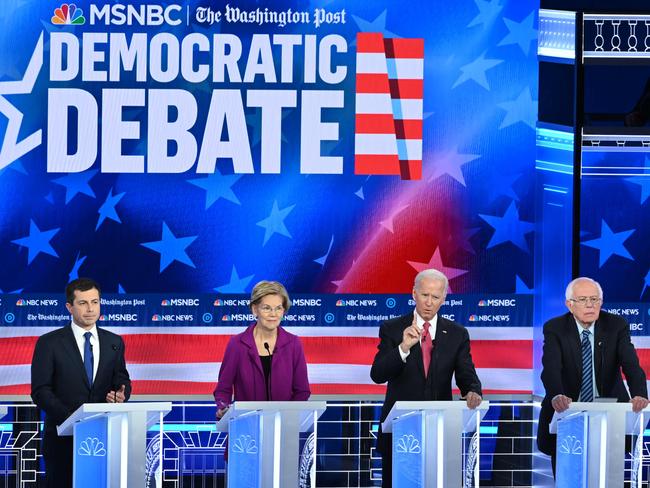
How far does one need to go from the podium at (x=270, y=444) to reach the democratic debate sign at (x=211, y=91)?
9.32 feet

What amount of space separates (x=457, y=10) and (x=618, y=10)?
982 mm

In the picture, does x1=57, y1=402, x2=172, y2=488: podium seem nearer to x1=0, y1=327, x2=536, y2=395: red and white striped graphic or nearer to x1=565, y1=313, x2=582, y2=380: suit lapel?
x1=565, y1=313, x2=582, y2=380: suit lapel

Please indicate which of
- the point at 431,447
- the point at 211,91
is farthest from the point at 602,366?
the point at 211,91

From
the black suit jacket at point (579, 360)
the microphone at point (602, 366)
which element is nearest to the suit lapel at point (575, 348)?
the black suit jacket at point (579, 360)

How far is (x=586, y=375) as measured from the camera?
606 cm

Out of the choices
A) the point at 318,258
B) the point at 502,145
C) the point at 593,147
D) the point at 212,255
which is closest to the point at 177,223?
the point at 212,255

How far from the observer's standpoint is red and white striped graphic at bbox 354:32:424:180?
787cm

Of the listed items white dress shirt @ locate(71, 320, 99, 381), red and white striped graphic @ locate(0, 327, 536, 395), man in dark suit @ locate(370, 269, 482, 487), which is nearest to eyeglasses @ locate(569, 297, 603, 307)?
man in dark suit @ locate(370, 269, 482, 487)

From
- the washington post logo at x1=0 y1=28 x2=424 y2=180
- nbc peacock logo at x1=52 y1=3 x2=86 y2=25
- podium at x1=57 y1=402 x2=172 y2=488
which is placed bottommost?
podium at x1=57 y1=402 x2=172 y2=488

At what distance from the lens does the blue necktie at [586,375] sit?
6.04 metres

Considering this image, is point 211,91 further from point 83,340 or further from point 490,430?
point 490,430

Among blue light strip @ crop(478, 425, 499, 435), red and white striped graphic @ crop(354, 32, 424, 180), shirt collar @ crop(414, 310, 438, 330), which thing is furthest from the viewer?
blue light strip @ crop(478, 425, 499, 435)

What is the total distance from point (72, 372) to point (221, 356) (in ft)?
6.96

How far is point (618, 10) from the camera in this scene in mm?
7898
